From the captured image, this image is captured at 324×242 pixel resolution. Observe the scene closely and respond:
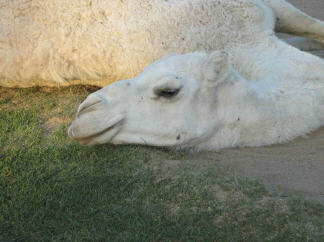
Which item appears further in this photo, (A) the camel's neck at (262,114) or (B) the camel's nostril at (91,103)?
(A) the camel's neck at (262,114)

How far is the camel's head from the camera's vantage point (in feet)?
11.2

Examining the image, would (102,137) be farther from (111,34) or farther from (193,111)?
(111,34)

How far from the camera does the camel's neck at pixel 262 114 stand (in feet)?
11.9

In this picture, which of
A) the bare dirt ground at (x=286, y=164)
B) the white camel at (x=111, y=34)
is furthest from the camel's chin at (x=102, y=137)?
the white camel at (x=111, y=34)

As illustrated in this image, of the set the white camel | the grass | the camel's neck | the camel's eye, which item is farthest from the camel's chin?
the white camel

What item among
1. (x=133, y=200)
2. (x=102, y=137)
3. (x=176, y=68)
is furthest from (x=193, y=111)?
(x=133, y=200)

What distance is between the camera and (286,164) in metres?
3.39

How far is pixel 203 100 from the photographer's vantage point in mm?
3566

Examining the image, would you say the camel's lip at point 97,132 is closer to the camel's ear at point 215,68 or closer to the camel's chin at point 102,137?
the camel's chin at point 102,137

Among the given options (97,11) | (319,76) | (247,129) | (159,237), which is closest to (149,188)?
(159,237)

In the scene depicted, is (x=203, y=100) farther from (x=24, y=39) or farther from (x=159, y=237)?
(x=24, y=39)

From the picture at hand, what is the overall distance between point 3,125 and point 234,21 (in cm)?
248

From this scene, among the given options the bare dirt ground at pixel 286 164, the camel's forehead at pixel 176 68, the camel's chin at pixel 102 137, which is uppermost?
the camel's forehead at pixel 176 68

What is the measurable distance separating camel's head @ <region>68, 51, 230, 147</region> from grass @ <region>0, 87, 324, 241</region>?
14 centimetres
